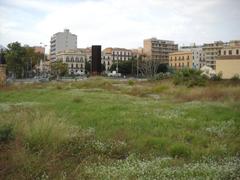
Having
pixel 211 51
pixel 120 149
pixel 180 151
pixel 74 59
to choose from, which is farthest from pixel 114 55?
pixel 180 151

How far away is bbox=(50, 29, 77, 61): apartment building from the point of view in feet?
572

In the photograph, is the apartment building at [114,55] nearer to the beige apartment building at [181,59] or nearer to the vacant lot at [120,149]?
the beige apartment building at [181,59]

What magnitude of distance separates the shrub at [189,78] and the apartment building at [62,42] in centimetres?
13609

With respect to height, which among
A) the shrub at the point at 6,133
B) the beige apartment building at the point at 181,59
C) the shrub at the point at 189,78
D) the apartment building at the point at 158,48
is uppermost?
the apartment building at the point at 158,48

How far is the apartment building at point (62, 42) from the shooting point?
174 m

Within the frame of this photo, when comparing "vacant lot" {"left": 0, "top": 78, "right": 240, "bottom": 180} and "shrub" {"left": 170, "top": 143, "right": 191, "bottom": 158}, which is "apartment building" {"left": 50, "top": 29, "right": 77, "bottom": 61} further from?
"shrub" {"left": 170, "top": 143, "right": 191, "bottom": 158}

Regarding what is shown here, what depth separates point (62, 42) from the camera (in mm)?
175625

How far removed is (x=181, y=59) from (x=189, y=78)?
11578 centimetres

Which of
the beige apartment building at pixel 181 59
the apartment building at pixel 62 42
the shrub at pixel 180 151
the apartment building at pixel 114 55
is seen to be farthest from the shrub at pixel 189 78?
the apartment building at pixel 62 42

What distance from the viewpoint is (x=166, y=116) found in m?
15.0

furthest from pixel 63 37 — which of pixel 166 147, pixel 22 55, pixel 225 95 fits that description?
pixel 166 147

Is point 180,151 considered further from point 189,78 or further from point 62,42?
point 62,42

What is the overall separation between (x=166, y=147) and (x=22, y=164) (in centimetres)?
395

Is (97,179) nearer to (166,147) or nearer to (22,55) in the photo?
(166,147)
